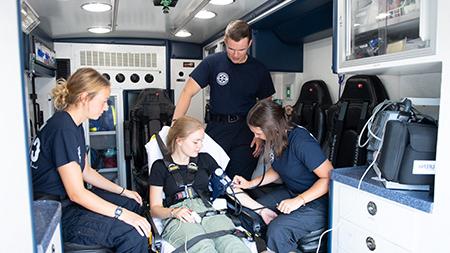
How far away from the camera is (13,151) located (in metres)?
0.97

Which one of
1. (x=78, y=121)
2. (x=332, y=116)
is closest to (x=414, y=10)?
(x=332, y=116)

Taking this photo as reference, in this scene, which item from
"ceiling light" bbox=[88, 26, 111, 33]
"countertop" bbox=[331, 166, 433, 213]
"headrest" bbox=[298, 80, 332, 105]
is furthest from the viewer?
"ceiling light" bbox=[88, 26, 111, 33]

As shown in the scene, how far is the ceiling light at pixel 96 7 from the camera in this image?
2.94m

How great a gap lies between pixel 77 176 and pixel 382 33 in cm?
171

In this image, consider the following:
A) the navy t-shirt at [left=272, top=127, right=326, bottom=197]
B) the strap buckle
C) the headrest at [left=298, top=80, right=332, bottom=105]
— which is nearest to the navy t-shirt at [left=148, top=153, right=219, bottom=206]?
the navy t-shirt at [left=272, top=127, right=326, bottom=197]

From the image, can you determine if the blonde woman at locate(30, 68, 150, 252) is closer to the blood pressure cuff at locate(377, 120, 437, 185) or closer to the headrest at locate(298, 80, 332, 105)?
the blood pressure cuff at locate(377, 120, 437, 185)

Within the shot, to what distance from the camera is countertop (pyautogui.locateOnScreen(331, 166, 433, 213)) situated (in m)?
1.36

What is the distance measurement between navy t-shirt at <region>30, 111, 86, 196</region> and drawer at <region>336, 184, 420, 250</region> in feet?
4.48

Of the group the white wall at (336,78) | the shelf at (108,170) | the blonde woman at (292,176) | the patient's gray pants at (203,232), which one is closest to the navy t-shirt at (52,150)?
the patient's gray pants at (203,232)

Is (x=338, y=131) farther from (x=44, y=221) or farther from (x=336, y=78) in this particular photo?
(x=44, y=221)

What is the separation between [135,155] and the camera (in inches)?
164

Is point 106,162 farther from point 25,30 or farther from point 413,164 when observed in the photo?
point 413,164

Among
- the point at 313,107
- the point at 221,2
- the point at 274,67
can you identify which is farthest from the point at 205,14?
the point at 313,107

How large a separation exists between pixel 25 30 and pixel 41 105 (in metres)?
1.55
